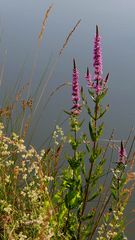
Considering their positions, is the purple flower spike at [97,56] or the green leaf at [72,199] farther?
the green leaf at [72,199]

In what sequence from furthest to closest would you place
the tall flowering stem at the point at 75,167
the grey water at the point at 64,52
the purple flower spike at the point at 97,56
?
the grey water at the point at 64,52, the tall flowering stem at the point at 75,167, the purple flower spike at the point at 97,56

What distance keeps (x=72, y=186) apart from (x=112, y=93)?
4.05m

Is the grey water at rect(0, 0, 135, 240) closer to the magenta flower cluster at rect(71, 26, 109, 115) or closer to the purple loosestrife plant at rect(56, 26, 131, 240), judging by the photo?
the purple loosestrife plant at rect(56, 26, 131, 240)

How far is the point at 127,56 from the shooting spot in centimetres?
828

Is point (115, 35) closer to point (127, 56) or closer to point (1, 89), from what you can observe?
point (127, 56)

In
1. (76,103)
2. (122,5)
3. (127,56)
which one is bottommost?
(76,103)

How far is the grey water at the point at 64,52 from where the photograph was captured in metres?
5.86

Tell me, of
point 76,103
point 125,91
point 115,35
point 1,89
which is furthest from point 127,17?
point 76,103

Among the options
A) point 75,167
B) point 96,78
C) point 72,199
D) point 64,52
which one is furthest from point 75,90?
point 64,52

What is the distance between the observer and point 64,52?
26.8ft

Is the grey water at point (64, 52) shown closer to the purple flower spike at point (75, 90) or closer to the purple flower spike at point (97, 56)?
the purple flower spike at point (75, 90)

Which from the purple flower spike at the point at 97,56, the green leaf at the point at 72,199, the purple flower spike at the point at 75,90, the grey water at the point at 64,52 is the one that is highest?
the grey water at the point at 64,52

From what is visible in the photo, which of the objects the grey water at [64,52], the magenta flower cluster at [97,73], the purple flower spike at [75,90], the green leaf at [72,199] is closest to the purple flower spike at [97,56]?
the magenta flower cluster at [97,73]

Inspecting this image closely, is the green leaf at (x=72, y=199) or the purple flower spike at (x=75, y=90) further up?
the purple flower spike at (x=75, y=90)
